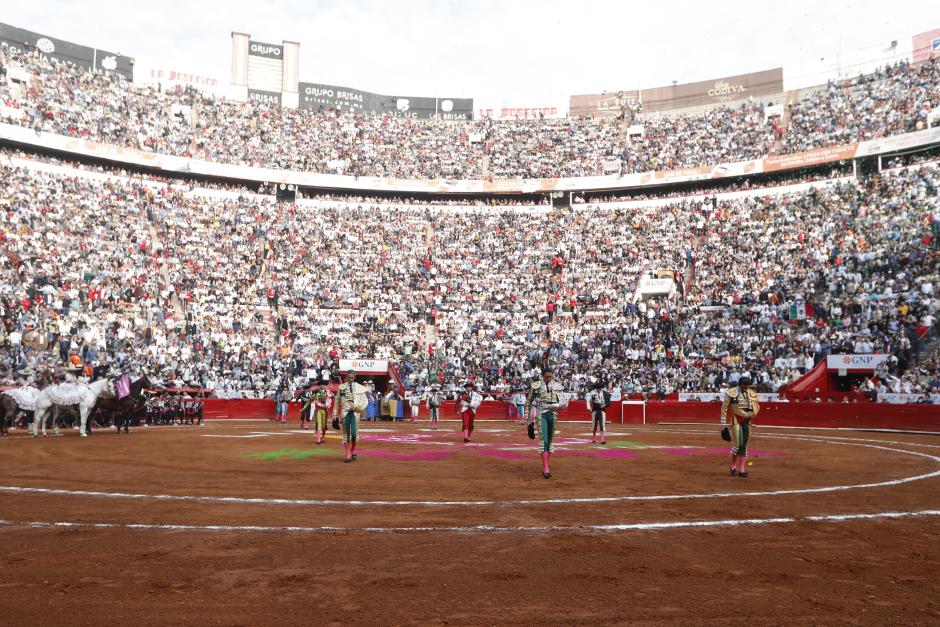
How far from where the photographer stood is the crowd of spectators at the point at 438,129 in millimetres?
45594

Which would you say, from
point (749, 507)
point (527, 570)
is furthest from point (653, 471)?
point (527, 570)

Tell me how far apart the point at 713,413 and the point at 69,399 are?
93.0 ft

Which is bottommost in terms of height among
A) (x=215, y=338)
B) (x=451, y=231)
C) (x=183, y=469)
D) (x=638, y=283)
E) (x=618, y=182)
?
(x=183, y=469)

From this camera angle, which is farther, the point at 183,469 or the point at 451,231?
the point at 451,231

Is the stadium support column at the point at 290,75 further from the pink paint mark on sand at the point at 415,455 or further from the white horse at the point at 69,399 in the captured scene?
the pink paint mark on sand at the point at 415,455

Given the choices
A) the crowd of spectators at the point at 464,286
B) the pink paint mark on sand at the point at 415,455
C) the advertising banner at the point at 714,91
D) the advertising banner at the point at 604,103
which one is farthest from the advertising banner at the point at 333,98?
the pink paint mark on sand at the point at 415,455

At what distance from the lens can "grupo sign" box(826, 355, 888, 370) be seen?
99.7ft

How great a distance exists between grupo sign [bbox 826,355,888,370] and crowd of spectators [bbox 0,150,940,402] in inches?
23.7

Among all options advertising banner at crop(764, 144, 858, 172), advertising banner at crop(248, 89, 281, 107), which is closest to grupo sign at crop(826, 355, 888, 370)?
advertising banner at crop(764, 144, 858, 172)

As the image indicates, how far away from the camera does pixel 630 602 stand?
18.0ft

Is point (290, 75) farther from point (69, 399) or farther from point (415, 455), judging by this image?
point (415, 455)

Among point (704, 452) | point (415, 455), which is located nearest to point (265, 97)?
point (415, 455)

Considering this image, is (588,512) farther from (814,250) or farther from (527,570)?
(814,250)

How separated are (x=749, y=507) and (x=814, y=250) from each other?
33918 mm
